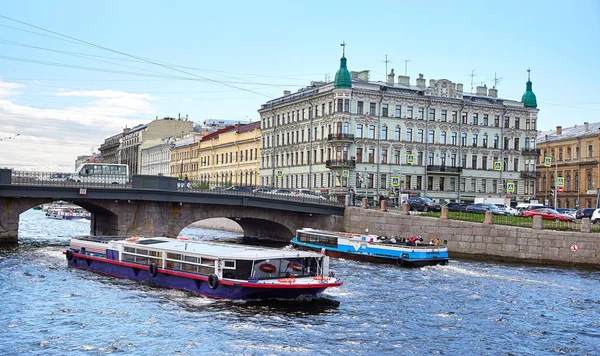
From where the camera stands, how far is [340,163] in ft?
248

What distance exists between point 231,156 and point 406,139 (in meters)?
31.9

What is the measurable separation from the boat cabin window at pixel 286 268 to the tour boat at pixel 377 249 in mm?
10394

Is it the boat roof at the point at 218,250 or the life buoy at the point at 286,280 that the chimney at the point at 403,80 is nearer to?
the boat roof at the point at 218,250

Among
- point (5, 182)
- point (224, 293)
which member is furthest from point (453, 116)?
point (224, 293)

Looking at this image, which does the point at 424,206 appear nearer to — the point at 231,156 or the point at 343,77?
the point at 343,77

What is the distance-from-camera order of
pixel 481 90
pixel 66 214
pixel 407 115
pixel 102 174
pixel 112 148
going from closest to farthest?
pixel 102 174, pixel 407 115, pixel 481 90, pixel 66 214, pixel 112 148

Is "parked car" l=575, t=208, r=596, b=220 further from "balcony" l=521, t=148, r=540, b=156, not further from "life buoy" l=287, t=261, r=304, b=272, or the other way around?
"life buoy" l=287, t=261, r=304, b=272

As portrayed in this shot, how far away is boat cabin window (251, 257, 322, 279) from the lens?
3181cm

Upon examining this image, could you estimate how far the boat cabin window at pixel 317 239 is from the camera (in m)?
51.8

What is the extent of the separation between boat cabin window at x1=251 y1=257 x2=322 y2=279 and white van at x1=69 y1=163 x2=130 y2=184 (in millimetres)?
25773

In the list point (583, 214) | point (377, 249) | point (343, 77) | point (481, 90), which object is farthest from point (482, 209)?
point (481, 90)

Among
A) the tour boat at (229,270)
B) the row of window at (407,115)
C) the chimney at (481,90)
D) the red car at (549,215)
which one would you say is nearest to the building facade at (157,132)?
the row of window at (407,115)

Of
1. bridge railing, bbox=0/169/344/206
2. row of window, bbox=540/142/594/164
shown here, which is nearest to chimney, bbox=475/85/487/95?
row of window, bbox=540/142/594/164

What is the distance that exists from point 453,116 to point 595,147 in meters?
23.4
